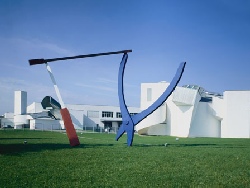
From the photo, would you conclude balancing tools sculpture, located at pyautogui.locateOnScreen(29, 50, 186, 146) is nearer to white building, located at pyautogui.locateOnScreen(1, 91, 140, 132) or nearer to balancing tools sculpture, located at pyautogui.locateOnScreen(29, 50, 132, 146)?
balancing tools sculpture, located at pyautogui.locateOnScreen(29, 50, 132, 146)

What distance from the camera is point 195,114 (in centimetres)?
4834

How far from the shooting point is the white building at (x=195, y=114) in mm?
46719

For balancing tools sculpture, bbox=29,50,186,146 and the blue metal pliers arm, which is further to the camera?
the blue metal pliers arm

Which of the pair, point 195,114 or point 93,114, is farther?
point 93,114

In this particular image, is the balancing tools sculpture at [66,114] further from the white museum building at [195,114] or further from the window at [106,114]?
the window at [106,114]

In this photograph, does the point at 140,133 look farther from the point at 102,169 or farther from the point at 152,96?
the point at 102,169

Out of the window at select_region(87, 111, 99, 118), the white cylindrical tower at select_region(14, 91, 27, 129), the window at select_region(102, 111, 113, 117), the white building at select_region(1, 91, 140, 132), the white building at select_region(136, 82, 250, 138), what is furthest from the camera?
the white cylindrical tower at select_region(14, 91, 27, 129)

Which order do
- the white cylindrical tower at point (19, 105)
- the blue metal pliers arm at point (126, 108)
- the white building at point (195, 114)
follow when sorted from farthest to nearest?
the white cylindrical tower at point (19, 105) → the white building at point (195, 114) → the blue metal pliers arm at point (126, 108)

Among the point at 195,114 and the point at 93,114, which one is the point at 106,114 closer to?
the point at 93,114

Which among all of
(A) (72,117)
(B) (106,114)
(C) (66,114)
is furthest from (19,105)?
(C) (66,114)

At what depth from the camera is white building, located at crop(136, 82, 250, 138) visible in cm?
4672

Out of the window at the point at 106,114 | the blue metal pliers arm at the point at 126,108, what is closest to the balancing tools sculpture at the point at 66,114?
the blue metal pliers arm at the point at 126,108

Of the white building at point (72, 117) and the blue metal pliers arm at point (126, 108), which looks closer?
the blue metal pliers arm at point (126, 108)

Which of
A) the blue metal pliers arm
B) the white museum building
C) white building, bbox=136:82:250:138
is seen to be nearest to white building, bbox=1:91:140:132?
the white museum building
